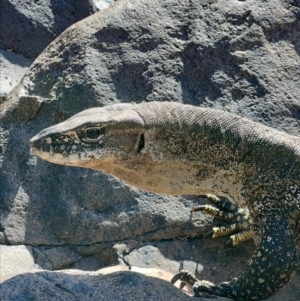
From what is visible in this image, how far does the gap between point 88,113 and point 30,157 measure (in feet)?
5.66

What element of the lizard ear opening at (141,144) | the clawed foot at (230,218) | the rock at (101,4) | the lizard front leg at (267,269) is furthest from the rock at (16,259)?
the rock at (101,4)

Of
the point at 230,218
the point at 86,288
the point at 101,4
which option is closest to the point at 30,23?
the point at 101,4

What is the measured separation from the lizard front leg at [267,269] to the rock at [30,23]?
19.0ft

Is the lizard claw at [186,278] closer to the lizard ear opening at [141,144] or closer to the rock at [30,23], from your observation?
the lizard ear opening at [141,144]

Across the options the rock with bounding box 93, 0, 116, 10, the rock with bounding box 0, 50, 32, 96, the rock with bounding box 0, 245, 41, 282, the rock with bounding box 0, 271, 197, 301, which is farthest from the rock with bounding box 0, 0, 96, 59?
the rock with bounding box 0, 271, 197, 301

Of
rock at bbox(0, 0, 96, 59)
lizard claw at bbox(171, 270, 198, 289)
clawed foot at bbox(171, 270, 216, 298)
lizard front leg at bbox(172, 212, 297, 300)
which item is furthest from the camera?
rock at bbox(0, 0, 96, 59)

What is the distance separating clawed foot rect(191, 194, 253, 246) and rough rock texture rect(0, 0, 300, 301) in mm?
77

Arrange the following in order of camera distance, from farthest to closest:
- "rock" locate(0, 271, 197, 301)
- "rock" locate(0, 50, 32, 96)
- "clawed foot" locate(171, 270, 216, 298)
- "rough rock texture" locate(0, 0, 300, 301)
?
1. "rock" locate(0, 50, 32, 96)
2. "rough rock texture" locate(0, 0, 300, 301)
3. "clawed foot" locate(171, 270, 216, 298)
4. "rock" locate(0, 271, 197, 301)

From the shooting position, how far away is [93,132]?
15.2 feet

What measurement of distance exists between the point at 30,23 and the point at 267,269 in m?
6.00

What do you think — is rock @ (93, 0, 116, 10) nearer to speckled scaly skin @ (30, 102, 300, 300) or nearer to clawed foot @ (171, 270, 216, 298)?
speckled scaly skin @ (30, 102, 300, 300)

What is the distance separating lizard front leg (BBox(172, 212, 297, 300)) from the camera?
4.57 meters

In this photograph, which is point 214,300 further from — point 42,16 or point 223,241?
point 42,16

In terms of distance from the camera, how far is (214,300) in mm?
4516
